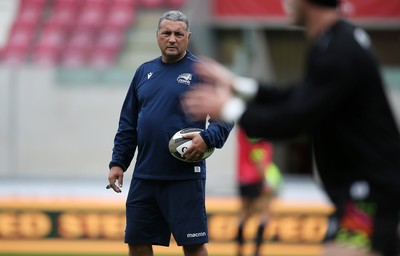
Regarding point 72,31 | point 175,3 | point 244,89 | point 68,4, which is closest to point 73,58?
point 72,31

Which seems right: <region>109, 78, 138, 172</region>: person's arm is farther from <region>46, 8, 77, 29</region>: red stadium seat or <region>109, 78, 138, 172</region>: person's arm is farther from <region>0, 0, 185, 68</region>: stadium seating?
<region>46, 8, 77, 29</region>: red stadium seat

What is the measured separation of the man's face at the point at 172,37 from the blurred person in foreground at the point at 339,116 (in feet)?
6.12

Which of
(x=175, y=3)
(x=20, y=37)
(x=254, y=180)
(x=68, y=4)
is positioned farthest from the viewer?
(x=68, y=4)

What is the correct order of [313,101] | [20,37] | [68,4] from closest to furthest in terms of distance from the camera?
1. [313,101]
2. [20,37]
3. [68,4]

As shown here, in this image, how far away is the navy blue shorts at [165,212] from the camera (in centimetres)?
569

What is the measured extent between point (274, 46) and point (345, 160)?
43.9 ft

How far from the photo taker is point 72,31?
15805mm

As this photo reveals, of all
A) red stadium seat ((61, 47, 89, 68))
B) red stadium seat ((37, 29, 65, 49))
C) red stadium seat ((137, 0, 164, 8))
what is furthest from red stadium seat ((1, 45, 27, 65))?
red stadium seat ((137, 0, 164, 8))

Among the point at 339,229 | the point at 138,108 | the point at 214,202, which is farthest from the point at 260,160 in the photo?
the point at 339,229

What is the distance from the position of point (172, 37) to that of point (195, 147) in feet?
2.42

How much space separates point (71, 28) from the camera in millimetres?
15859

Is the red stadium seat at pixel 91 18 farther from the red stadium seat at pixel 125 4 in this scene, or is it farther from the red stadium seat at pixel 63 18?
the red stadium seat at pixel 125 4

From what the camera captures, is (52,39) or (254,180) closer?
(254,180)

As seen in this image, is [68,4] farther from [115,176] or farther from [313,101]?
[313,101]
